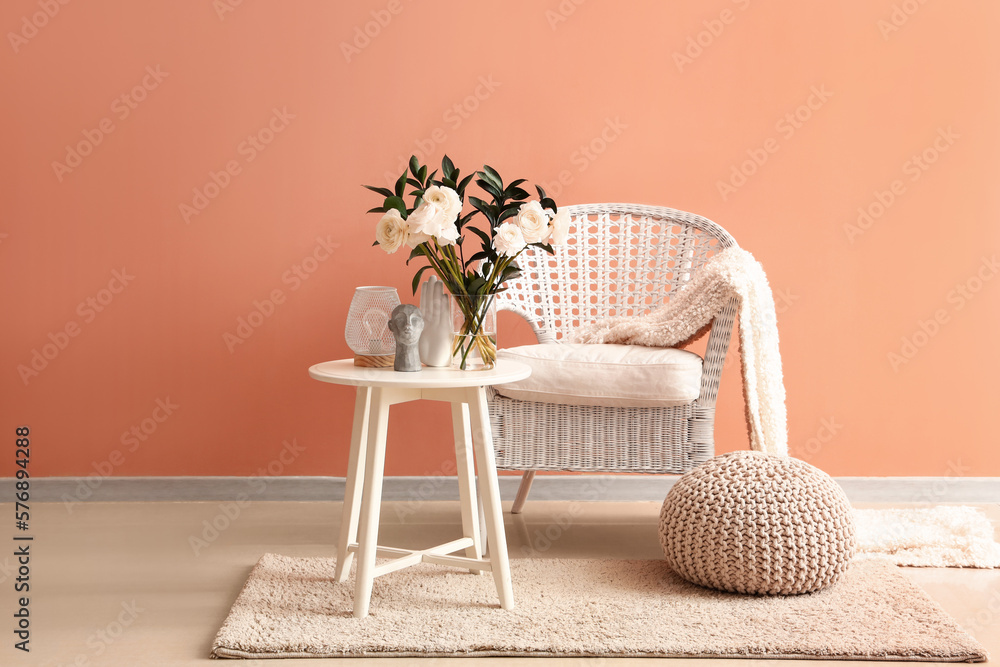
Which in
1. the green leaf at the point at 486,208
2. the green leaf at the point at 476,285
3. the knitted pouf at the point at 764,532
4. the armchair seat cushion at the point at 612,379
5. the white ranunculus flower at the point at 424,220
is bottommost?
the knitted pouf at the point at 764,532

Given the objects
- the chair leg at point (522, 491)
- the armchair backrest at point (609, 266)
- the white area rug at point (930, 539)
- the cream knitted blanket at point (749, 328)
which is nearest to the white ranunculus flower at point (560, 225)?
the cream knitted blanket at point (749, 328)

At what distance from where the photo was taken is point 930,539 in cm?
211

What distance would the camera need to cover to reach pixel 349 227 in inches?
104

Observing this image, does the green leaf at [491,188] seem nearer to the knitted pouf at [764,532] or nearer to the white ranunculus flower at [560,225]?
the white ranunculus flower at [560,225]

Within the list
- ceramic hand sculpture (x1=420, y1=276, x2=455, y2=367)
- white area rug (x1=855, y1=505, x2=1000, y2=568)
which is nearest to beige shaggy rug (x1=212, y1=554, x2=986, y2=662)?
white area rug (x1=855, y1=505, x2=1000, y2=568)

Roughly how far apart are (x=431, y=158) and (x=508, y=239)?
107 cm

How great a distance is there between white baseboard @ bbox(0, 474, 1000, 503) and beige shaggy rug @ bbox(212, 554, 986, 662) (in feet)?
2.39

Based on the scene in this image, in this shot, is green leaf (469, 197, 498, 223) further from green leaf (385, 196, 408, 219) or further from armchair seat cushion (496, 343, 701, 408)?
armchair seat cushion (496, 343, 701, 408)

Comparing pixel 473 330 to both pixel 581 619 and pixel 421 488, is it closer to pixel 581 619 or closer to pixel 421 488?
pixel 581 619

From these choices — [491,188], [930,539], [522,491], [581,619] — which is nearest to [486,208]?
[491,188]

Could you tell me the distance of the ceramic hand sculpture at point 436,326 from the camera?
172 cm

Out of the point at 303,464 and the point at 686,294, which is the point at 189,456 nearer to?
the point at 303,464

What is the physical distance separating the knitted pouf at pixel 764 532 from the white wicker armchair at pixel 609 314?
0.22m

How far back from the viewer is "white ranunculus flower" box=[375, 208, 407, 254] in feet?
5.41
